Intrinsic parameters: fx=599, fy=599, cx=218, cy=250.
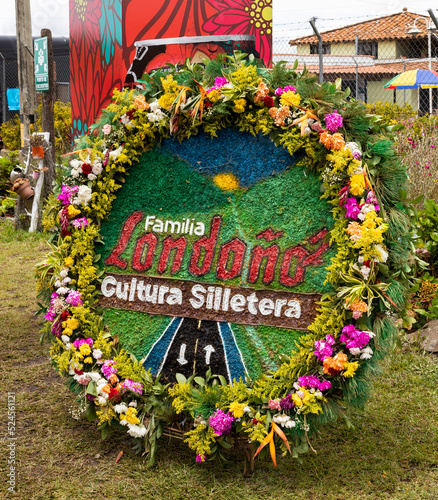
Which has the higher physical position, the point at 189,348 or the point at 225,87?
the point at 225,87

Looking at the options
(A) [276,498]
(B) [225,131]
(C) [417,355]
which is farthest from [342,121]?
(C) [417,355]

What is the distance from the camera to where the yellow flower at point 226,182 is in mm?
3049

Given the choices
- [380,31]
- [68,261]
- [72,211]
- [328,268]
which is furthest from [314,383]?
[380,31]

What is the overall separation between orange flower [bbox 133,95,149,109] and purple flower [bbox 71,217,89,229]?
2.17ft

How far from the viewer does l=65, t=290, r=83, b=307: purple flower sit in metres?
3.17

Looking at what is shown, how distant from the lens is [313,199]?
2914 millimetres

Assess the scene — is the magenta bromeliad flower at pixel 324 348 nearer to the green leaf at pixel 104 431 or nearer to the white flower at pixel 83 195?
the green leaf at pixel 104 431

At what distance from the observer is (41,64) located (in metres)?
8.62

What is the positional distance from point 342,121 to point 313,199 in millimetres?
397

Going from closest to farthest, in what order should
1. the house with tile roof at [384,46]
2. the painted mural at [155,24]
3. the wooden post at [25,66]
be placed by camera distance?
the painted mural at [155,24]
the wooden post at [25,66]
the house with tile roof at [384,46]

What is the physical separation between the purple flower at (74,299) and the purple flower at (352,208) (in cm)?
145

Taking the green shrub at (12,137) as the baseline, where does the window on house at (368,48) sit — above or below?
above

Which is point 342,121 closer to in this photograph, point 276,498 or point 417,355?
point 276,498

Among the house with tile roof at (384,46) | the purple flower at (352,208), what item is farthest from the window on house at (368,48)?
the purple flower at (352,208)
